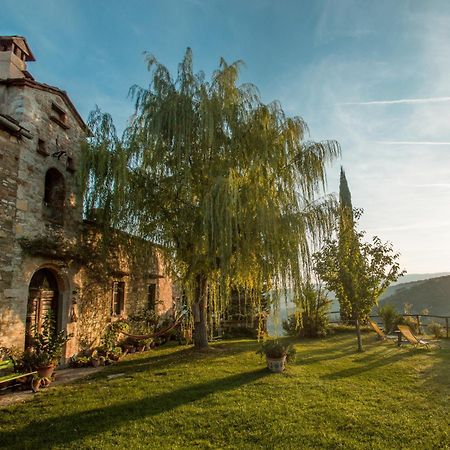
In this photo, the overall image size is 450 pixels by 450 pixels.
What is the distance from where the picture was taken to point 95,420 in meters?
5.23

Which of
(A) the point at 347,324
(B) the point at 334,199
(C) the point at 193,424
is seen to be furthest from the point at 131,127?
(A) the point at 347,324

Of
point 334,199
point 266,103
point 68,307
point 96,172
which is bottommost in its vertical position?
point 68,307

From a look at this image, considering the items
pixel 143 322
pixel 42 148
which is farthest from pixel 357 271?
pixel 42 148

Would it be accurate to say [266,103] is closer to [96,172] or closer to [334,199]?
[334,199]

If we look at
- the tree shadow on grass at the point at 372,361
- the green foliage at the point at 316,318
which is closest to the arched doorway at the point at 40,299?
the tree shadow on grass at the point at 372,361

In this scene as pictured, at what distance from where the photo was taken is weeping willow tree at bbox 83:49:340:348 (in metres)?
8.73

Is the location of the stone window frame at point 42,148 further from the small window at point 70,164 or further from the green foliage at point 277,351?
the green foliage at point 277,351

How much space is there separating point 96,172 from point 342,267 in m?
8.45

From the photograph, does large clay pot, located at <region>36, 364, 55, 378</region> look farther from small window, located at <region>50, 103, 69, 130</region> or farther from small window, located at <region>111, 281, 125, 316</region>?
small window, located at <region>50, 103, 69, 130</region>

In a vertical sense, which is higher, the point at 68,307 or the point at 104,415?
the point at 68,307

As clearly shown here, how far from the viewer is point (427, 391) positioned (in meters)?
6.61

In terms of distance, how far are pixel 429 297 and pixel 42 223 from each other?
4408cm

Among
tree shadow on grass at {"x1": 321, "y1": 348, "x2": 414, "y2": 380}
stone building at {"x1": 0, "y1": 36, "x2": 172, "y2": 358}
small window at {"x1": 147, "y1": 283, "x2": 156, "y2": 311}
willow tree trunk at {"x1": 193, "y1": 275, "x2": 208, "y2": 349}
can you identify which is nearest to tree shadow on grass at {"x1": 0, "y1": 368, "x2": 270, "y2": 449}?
tree shadow on grass at {"x1": 321, "y1": 348, "x2": 414, "y2": 380}

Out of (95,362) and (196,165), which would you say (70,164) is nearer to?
(196,165)
